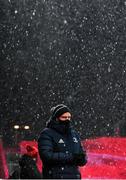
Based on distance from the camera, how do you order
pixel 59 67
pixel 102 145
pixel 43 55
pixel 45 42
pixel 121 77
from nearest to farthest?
pixel 102 145, pixel 121 77, pixel 59 67, pixel 43 55, pixel 45 42

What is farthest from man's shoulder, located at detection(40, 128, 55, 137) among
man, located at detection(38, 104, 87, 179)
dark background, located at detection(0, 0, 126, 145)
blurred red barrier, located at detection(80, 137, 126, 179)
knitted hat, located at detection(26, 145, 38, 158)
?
dark background, located at detection(0, 0, 126, 145)

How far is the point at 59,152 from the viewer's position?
5.22m

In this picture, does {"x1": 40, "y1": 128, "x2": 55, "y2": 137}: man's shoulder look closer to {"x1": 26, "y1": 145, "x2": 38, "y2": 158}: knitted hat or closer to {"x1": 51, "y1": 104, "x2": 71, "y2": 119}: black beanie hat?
{"x1": 51, "y1": 104, "x2": 71, "y2": 119}: black beanie hat

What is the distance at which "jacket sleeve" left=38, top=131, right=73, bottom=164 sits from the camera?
514 cm

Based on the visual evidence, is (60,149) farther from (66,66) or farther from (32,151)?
(66,66)

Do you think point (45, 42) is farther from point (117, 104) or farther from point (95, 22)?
point (117, 104)

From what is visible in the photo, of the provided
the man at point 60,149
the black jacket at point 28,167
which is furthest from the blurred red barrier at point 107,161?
the man at point 60,149

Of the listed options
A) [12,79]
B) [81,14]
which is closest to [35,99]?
[12,79]

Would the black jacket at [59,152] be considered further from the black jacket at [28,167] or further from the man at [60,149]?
the black jacket at [28,167]

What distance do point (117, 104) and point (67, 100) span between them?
361 cm

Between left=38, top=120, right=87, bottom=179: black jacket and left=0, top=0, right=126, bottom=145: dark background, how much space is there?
36.2 m

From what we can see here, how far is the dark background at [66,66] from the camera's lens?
1758 inches

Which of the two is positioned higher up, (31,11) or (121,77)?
(31,11)

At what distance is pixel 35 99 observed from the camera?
45656 mm
